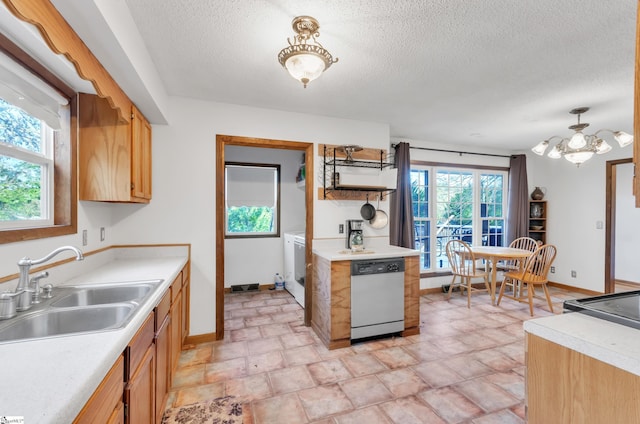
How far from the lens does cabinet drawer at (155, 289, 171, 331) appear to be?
1.62 m

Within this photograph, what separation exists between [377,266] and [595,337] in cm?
194

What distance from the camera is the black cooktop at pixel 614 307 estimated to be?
108 cm

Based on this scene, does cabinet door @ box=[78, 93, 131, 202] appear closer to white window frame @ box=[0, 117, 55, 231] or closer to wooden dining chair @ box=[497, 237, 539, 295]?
white window frame @ box=[0, 117, 55, 231]

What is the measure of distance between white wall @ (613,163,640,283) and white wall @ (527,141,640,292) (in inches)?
4.1

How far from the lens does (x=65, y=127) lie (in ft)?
6.51

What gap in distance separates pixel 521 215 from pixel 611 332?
477 cm

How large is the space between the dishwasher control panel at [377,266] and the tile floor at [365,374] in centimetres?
72

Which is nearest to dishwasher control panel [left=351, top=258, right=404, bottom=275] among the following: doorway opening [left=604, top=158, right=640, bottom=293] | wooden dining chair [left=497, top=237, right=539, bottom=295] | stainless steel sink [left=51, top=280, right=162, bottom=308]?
stainless steel sink [left=51, top=280, right=162, bottom=308]

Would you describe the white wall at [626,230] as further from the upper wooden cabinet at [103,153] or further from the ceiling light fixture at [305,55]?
the upper wooden cabinet at [103,153]

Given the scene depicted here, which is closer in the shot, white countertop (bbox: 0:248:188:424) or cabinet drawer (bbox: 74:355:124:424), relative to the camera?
white countertop (bbox: 0:248:188:424)

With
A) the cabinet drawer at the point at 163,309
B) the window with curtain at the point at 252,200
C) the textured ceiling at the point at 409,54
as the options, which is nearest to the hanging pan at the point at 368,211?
the textured ceiling at the point at 409,54

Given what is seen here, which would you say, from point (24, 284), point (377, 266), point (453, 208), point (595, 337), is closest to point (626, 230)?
point (453, 208)

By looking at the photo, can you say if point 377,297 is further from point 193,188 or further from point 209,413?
point 193,188

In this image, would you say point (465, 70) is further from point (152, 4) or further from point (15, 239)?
point (15, 239)
